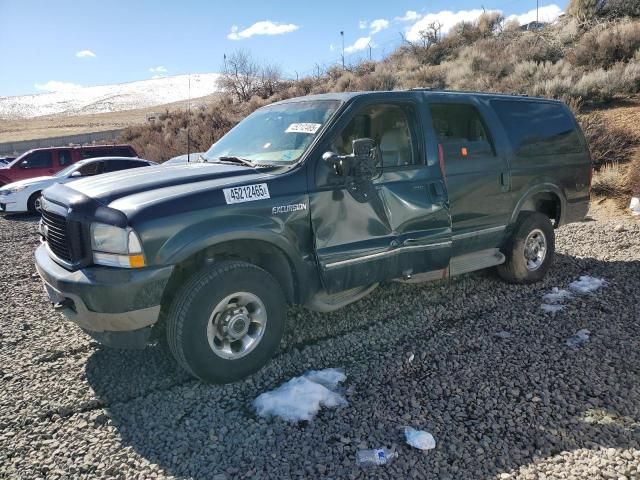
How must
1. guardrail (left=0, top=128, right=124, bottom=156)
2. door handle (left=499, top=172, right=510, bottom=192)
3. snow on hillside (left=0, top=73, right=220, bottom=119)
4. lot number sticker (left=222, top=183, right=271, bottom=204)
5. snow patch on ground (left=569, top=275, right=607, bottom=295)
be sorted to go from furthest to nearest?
snow on hillside (left=0, top=73, right=220, bottom=119), guardrail (left=0, top=128, right=124, bottom=156), snow patch on ground (left=569, top=275, right=607, bottom=295), door handle (left=499, top=172, right=510, bottom=192), lot number sticker (left=222, top=183, right=271, bottom=204)

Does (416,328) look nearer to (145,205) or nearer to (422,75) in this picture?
(145,205)

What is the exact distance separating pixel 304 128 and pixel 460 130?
171cm

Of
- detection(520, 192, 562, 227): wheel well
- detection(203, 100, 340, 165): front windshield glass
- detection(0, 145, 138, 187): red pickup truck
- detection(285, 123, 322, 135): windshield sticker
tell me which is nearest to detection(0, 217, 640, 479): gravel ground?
detection(520, 192, 562, 227): wheel well

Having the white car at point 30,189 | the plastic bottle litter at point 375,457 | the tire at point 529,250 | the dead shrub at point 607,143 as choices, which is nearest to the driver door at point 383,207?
the tire at point 529,250

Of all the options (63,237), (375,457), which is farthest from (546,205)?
(63,237)

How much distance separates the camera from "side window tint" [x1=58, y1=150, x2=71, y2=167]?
15.1 metres

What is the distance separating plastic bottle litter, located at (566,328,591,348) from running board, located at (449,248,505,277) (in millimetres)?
1114

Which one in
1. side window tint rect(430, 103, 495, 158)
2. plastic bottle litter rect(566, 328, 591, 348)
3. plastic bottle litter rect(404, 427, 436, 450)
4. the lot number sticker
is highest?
side window tint rect(430, 103, 495, 158)

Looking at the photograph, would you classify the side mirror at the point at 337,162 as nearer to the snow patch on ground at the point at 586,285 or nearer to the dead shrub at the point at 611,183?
the snow patch on ground at the point at 586,285

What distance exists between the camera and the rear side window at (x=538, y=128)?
5.45 m

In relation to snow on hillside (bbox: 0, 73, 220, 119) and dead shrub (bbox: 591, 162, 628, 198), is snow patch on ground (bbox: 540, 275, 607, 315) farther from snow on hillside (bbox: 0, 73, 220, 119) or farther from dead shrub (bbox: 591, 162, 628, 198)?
snow on hillside (bbox: 0, 73, 220, 119)

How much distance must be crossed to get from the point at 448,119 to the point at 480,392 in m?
2.62

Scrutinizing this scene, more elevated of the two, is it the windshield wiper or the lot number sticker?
the windshield wiper

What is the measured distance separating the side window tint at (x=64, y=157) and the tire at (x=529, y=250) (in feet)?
44.1
